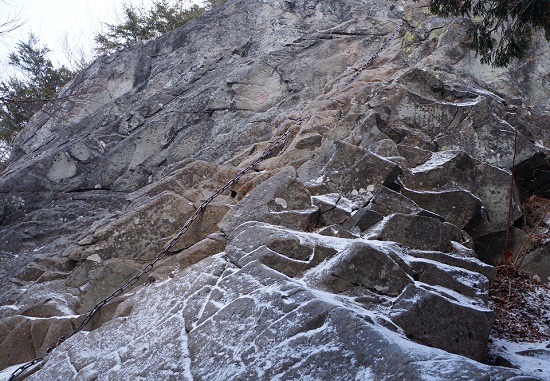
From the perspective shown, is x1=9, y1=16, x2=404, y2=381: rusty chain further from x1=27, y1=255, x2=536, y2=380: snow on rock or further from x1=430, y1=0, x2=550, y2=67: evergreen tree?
x1=430, y1=0, x2=550, y2=67: evergreen tree

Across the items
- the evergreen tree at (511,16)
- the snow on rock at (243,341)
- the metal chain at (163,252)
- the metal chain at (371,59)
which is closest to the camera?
the snow on rock at (243,341)

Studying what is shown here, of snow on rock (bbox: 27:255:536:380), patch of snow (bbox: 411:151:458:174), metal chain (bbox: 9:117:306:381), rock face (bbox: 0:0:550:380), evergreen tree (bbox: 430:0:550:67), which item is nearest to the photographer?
snow on rock (bbox: 27:255:536:380)

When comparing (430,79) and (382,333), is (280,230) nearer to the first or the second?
(382,333)

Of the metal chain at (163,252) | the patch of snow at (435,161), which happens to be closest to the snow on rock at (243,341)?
the metal chain at (163,252)

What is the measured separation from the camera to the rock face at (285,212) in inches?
176

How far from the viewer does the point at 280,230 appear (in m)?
6.09

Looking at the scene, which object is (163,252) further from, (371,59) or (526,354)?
(371,59)

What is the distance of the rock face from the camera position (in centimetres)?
448

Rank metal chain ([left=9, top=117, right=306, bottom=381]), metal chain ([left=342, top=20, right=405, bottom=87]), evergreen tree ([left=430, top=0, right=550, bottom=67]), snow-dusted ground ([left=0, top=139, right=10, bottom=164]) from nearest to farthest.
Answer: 1. metal chain ([left=9, top=117, right=306, bottom=381])
2. evergreen tree ([left=430, top=0, right=550, bottom=67])
3. metal chain ([left=342, top=20, right=405, bottom=87])
4. snow-dusted ground ([left=0, top=139, right=10, bottom=164])

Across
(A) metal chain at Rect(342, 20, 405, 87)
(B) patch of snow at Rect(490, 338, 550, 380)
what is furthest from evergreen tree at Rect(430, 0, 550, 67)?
(A) metal chain at Rect(342, 20, 405, 87)

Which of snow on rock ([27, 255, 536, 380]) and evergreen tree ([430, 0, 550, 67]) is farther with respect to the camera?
evergreen tree ([430, 0, 550, 67])

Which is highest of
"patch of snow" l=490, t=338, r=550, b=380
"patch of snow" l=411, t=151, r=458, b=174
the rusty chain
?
the rusty chain

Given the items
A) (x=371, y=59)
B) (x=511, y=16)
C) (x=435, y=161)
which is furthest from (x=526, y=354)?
(x=371, y=59)

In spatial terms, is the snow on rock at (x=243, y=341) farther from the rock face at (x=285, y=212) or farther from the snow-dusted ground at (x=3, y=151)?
the snow-dusted ground at (x=3, y=151)
